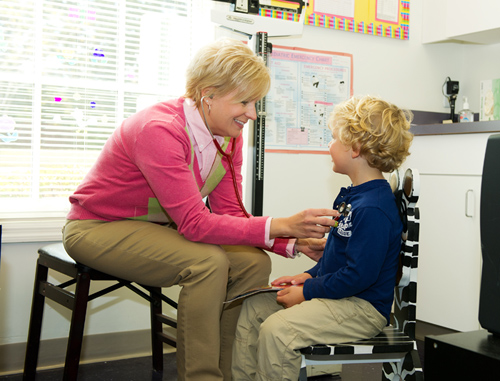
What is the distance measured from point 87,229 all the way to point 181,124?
40 centimetres

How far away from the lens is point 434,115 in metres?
3.07

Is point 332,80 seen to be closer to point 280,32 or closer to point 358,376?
point 280,32

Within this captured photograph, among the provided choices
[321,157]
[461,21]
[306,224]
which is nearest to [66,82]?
[321,157]

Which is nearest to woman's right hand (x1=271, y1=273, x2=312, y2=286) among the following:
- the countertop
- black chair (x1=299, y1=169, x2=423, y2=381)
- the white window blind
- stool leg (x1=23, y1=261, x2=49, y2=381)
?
black chair (x1=299, y1=169, x2=423, y2=381)

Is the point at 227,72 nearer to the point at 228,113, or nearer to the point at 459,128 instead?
the point at 228,113

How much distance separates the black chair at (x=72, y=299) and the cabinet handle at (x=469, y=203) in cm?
137

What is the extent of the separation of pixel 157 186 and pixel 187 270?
0.23m

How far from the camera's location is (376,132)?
141cm

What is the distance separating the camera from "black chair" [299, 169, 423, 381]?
122 centimetres

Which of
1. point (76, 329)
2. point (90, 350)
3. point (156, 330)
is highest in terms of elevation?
point (76, 329)

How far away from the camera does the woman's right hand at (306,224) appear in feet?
4.43

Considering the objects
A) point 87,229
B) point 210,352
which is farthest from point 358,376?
point 87,229

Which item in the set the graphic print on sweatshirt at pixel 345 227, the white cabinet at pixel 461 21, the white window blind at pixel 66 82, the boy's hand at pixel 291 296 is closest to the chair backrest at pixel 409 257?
the graphic print on sweatshirt at pixel 345 227

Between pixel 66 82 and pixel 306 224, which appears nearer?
Result: pixel 306 224
